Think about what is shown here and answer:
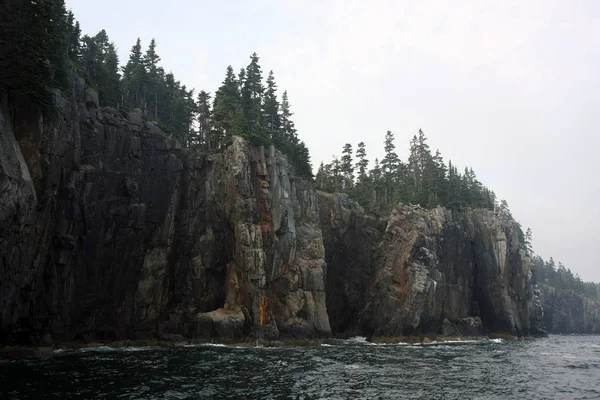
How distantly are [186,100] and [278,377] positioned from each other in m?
Answer: 64.7

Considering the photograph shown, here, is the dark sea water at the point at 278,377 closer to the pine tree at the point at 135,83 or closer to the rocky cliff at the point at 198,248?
the rocky cliff at the point at 198,248

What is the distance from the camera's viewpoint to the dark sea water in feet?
83.8

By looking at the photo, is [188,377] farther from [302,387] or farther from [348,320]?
[348,320]

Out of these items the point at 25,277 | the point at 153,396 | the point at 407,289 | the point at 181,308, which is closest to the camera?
the point at 153,396

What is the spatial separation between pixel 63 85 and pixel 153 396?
111 ft

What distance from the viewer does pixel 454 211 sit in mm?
95250

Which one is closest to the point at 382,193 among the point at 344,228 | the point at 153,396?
the point at 344,228

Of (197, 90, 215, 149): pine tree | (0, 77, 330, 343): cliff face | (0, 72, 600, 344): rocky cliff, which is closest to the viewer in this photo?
(0, 77, 330, 343): cliff face

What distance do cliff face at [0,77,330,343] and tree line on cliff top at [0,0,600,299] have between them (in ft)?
12.1

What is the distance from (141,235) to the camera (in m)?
57.7

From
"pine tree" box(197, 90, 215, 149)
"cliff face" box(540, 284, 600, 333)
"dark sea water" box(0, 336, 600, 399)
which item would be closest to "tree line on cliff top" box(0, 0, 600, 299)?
"pine tree" box(197, 90, 215, 149)

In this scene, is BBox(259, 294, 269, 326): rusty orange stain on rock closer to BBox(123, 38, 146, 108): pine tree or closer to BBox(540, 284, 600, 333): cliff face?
BBox(123, 38, 146, 108): pine tree

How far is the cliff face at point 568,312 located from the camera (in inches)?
5974

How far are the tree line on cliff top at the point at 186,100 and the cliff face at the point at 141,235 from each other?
368 centimetres
